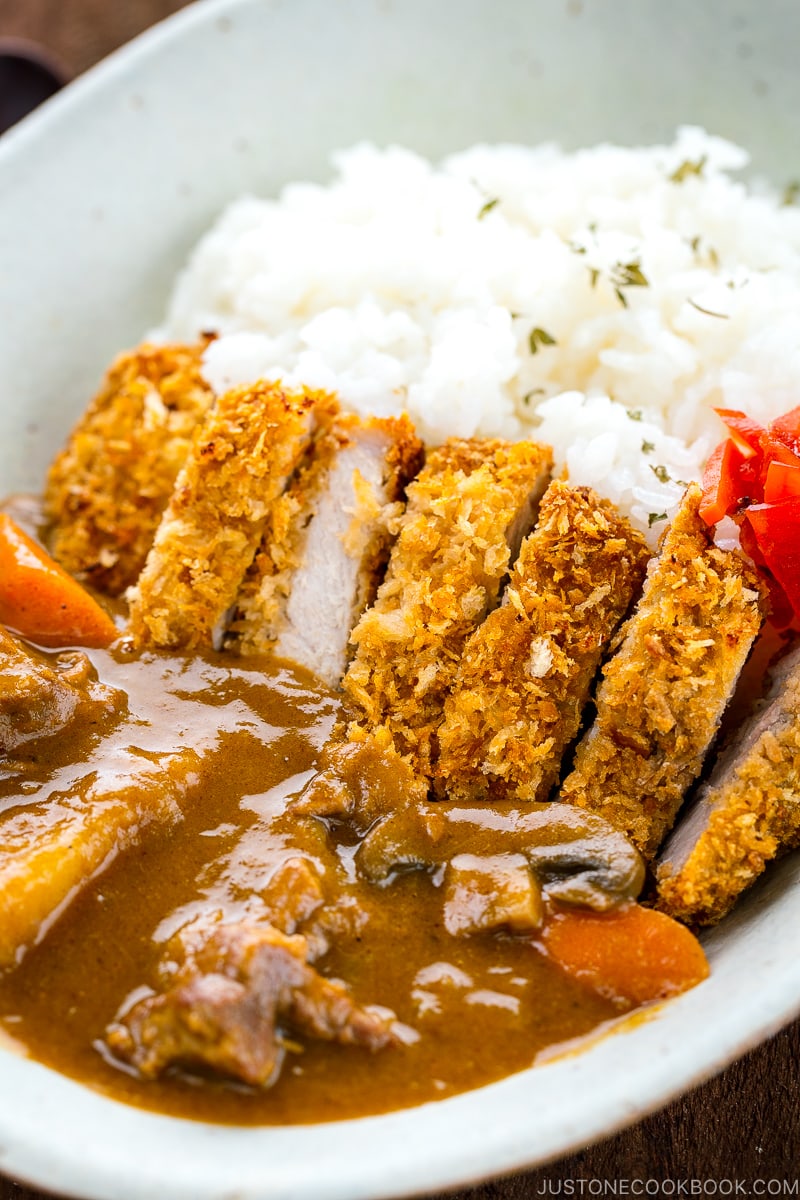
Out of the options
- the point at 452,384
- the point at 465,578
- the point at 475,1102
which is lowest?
the point at 475,1102

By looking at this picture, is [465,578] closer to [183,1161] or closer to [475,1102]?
[475,1102]

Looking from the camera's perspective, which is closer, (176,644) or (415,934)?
(415,934)

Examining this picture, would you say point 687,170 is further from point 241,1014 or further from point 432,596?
point 241,1014

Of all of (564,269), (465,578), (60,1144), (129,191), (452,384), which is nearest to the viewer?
(60,1144)

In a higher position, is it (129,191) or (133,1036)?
(129,191)

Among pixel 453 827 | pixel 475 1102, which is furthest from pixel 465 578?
pixel 475 1102

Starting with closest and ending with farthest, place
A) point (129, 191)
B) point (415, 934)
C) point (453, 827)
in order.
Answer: point (415, 934), point (453, 827), point (129, 191)

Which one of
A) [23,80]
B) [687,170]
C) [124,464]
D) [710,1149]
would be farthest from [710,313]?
[23,80]
